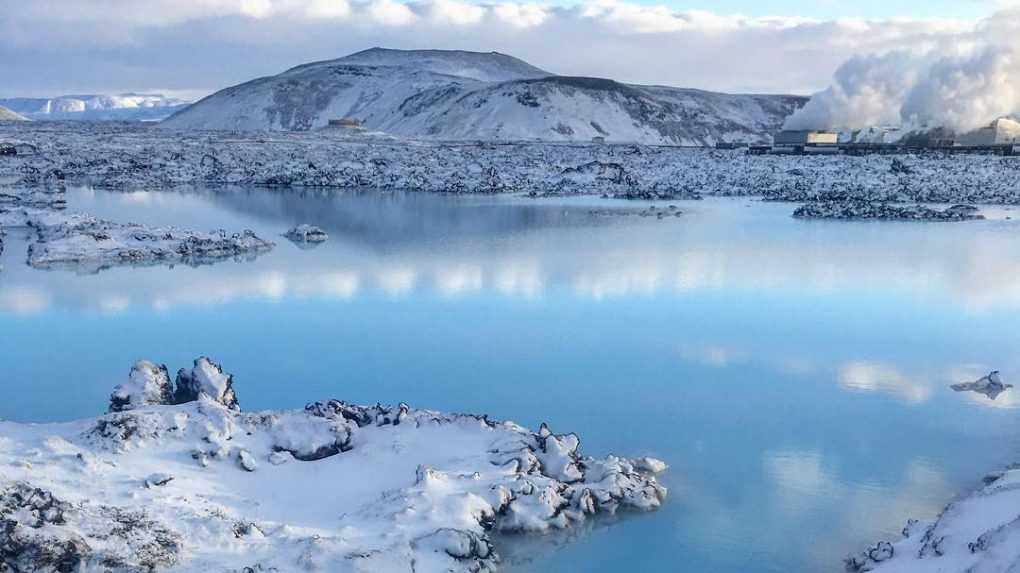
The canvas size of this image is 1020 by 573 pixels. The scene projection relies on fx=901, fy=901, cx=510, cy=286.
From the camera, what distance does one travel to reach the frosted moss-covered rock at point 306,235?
1964 cm

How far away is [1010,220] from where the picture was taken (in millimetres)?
23891

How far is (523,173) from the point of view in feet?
129

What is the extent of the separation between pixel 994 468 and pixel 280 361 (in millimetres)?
7199

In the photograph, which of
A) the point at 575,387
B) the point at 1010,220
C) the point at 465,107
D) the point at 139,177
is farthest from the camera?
the point at 465,107

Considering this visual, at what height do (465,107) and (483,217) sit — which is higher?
(465,107)

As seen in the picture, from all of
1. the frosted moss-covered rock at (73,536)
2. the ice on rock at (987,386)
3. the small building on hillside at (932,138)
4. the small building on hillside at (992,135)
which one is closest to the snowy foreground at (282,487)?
the frosted moss-covered rock at (73,536)

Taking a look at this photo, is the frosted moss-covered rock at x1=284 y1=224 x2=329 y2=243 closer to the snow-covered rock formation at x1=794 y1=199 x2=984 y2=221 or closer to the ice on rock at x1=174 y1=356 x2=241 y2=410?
the ice on rock at x1=174 y1=356 x2=241 y2=410

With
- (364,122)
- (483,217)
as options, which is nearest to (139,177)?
(483,217)

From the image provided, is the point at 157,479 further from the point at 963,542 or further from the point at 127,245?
the point at 127,245

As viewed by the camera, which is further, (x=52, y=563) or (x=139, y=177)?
(x=139, y=177)

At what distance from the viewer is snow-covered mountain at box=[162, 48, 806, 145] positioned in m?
91.9

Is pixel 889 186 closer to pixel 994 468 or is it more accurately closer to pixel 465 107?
pixel 994 468

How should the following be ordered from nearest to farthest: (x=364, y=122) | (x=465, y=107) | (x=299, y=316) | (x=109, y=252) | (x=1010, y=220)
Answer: (x=299, y=316), (x=109, y=252), (x=1010, y=220), (x=465, y=107), (x=364, y=122)

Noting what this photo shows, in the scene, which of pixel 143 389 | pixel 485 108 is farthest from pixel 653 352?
pixel 485 108
